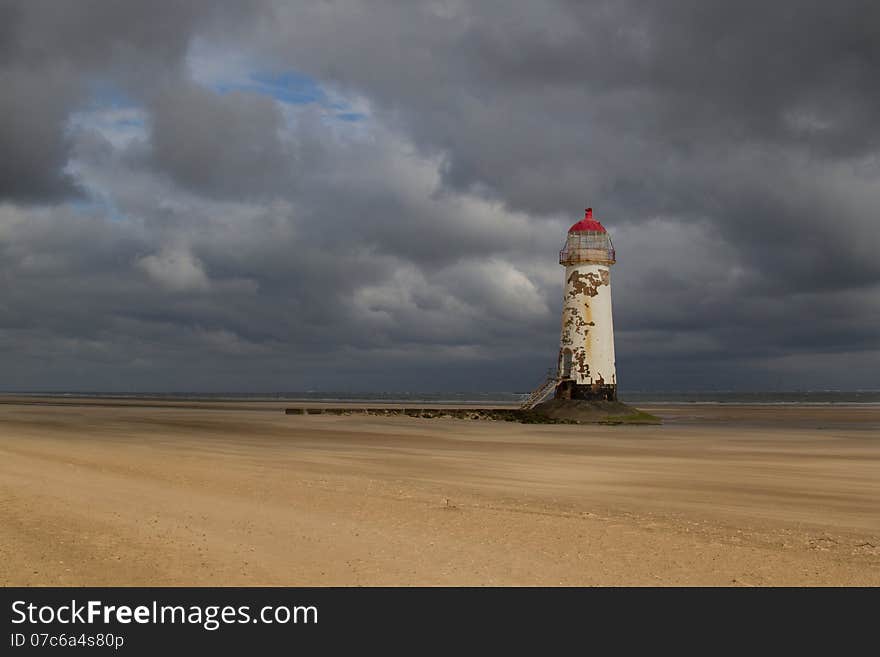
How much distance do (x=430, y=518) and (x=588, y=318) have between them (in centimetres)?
3284

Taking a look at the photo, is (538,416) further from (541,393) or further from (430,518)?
(430,518)

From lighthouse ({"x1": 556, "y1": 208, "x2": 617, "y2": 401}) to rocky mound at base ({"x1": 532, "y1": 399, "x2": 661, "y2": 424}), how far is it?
0.38 meters

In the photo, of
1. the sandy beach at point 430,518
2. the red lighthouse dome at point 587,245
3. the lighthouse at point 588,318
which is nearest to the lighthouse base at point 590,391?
the lighthouse at point 588,318

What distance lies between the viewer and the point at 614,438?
108ft

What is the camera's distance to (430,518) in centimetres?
1173

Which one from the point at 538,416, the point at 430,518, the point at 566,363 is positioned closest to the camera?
the point at 430,518

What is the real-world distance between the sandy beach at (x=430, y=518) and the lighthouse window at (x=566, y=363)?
65.0ft

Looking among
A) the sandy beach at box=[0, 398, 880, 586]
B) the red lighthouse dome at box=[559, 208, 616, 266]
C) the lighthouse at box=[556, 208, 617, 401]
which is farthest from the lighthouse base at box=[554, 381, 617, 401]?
the sandy beach at box=[0, 398, 880, 586]

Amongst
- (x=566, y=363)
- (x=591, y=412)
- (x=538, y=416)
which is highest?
(x=566, y=363)

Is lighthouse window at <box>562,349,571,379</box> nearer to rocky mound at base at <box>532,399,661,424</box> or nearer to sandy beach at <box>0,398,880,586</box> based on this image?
rocky mound at base at <box>532,399,661,424</box>

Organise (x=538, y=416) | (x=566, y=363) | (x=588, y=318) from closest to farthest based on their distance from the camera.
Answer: (x=588, y=318)
(x=566, y=363)
(x=538, y=416)

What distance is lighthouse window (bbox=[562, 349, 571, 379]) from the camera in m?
44.0

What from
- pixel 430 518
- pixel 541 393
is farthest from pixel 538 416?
Answer: pixel 430 518
